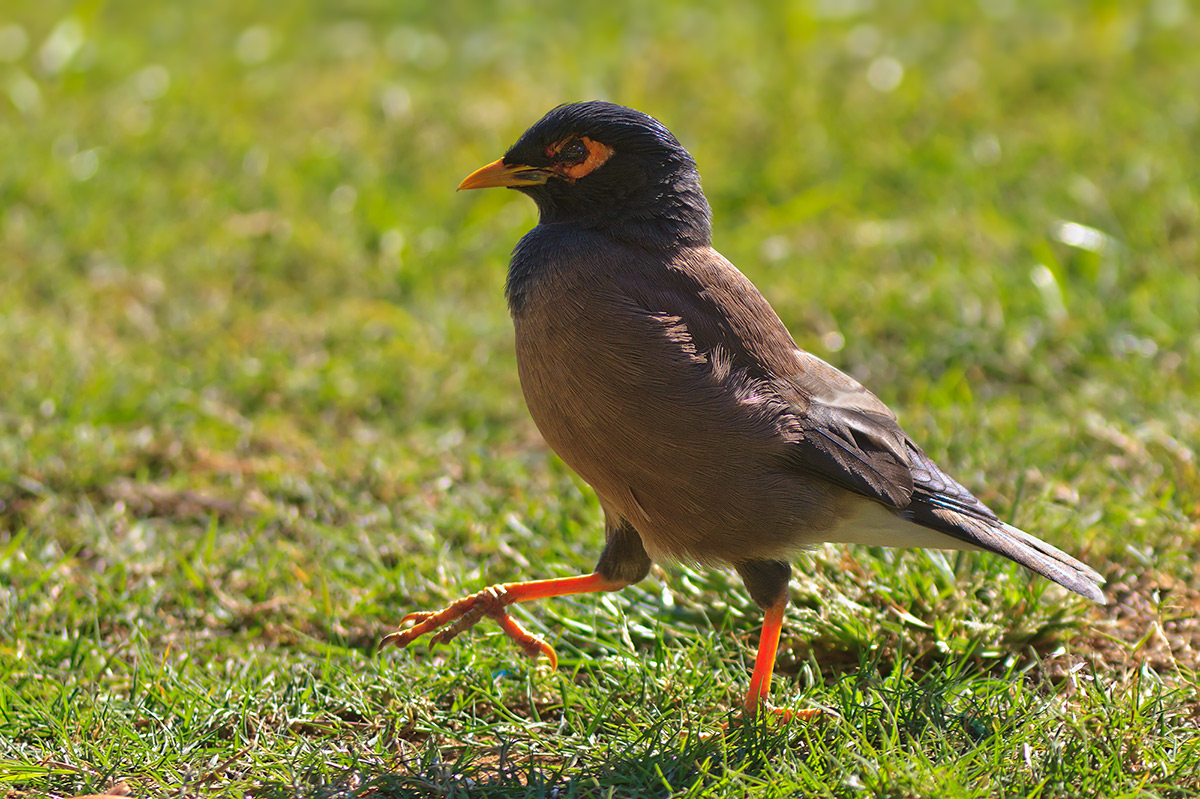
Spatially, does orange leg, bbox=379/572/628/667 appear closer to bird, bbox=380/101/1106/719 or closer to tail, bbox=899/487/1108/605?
bird, bbox=380/101/1106/719

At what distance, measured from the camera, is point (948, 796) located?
3029 millimetres

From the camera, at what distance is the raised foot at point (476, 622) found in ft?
12.3

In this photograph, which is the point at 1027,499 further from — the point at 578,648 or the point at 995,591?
the point at 578,648

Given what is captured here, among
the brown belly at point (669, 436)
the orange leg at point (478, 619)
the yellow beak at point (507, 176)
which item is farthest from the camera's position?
the yellow beak at point (507, 176)

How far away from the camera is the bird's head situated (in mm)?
3773

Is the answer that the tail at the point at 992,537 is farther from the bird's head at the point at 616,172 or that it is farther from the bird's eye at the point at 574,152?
the bird's eye at the point at 574,152

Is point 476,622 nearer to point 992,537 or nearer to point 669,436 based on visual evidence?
point 669,436

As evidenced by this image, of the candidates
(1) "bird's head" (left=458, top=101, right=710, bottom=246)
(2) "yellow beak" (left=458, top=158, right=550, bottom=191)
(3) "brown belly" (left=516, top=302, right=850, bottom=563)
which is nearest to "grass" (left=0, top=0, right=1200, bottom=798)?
(3) "brown belly" (left=516, top=302, right=850, bottom=563)

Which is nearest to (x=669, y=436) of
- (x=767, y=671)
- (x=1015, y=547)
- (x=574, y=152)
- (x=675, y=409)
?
(x=675, y=409)

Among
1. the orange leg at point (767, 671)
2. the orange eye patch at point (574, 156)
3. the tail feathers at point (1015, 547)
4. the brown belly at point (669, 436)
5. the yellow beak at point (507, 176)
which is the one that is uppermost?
the orange eye patch at point (574, 156)

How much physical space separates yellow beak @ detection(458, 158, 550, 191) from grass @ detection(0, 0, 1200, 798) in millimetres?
1388

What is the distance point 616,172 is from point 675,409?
0.80 metres

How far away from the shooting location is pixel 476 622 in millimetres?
3764

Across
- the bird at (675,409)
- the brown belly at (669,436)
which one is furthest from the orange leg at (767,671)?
the brown belly at (669,436)
